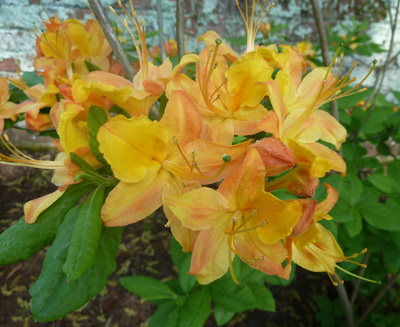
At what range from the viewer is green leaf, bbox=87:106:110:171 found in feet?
1.54

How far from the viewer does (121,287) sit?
1488mm

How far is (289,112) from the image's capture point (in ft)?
1.98

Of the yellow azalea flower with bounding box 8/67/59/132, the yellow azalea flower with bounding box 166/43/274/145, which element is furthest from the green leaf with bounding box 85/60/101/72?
the yellow azalea flower with bounding box 166/43/274/145

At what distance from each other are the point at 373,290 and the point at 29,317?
155cm

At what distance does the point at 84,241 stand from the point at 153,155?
153 mm

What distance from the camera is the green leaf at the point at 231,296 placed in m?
0.91

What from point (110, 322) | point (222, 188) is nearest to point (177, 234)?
point (222, 188)

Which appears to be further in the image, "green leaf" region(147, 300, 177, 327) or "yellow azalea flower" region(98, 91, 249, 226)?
"green leaf" region(147, 300, 177, 327)

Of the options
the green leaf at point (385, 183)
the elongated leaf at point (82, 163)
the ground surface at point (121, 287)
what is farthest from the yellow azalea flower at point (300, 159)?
the ground surface at point (121, 287)

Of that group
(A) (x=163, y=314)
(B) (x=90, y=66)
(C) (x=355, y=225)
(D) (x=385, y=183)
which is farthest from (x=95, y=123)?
(D) (x=385, y=183)

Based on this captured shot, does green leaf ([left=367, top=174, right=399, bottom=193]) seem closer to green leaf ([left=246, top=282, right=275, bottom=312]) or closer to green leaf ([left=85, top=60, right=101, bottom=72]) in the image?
green leaf ([left=246, top=282, right=275, bottom=312])

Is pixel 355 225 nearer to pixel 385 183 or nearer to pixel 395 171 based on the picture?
pixel 385 183

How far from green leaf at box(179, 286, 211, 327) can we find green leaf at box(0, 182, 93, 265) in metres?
0.50

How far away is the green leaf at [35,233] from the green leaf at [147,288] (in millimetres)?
534
